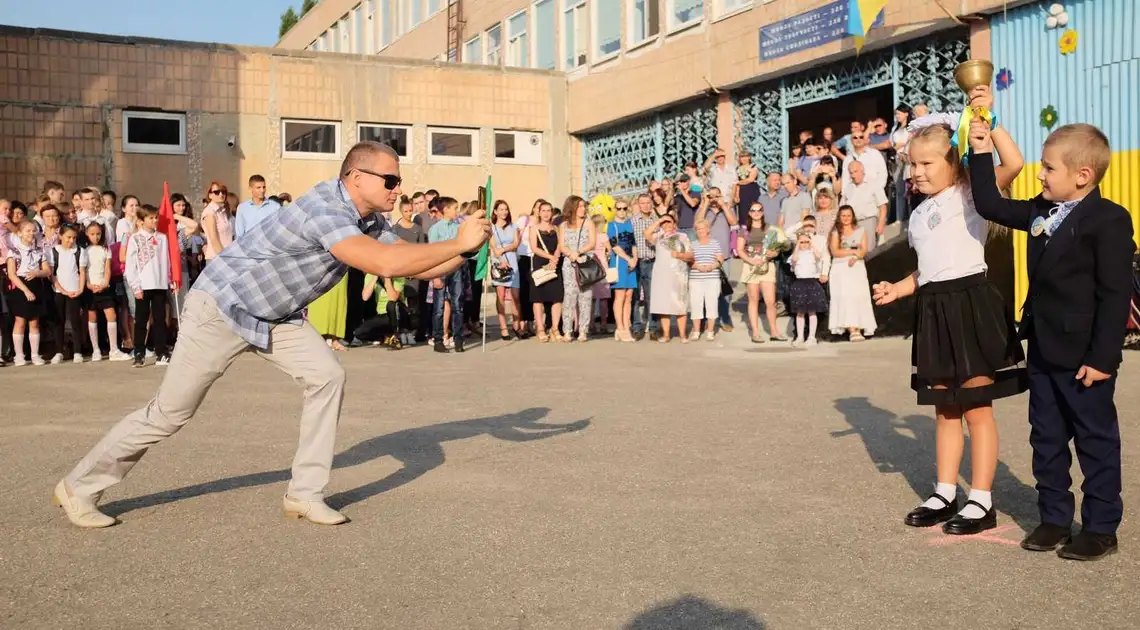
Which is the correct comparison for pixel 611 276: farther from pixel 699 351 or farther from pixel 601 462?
pixel 601 462

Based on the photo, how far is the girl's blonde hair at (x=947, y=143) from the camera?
514 cm

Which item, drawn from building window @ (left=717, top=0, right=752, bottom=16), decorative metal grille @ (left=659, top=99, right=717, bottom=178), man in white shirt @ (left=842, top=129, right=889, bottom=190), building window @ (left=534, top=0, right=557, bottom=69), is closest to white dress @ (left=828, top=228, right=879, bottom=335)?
man in white shirt @ (left=842, top=129, right=889, bottom=190)

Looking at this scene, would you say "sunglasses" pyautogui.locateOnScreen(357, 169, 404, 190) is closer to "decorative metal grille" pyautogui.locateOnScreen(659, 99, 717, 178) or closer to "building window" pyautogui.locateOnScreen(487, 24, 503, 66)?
"decorative metal grille" pyautogui.locateOnScreen(659, 99, 717, 178)

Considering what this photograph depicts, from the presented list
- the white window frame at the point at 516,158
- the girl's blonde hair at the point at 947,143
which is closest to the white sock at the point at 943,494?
the girl's blonde hair at the point at 947,143

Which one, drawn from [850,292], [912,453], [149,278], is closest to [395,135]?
[149,278]

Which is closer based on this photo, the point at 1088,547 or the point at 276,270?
the point at 1088,547

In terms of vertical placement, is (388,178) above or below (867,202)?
below

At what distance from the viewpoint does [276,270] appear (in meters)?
5.27

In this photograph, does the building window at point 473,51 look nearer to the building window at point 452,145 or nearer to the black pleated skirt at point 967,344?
the building window at point 452,145

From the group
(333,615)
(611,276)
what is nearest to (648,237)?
(611,276)

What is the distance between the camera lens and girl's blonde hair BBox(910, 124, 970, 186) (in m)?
5.14

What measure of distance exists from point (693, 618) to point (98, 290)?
1213 cm

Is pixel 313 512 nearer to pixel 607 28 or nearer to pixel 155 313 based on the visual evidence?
pixel 155 313

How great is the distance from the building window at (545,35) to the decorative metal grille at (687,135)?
5.63 m
